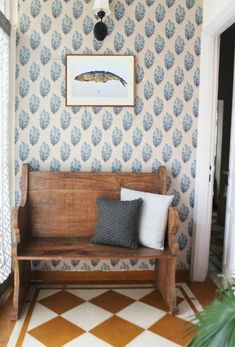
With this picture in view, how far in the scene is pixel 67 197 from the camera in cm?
284

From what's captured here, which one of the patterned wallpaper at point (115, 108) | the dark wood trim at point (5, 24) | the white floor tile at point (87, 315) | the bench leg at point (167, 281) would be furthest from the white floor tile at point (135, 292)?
the dark wood trim at point (5, 24)

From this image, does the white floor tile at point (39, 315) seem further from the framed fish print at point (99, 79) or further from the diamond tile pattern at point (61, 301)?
the framed fish print at point (99, 79)

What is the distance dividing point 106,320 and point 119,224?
68 cm

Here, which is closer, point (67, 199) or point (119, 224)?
point (119, 224)

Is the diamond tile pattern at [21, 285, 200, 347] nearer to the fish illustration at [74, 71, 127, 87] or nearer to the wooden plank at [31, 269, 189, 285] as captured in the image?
the wooden plank at [31, 269, 189, 285]

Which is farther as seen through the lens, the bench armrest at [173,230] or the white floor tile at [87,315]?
the bench armrest at [173,230]

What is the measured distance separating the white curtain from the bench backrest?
0.69 feet

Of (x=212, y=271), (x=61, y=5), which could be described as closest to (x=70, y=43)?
(x=61, y=5)

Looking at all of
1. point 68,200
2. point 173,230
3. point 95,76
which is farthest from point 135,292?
point 95,76

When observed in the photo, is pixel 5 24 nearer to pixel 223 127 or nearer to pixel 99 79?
pixel 99 79

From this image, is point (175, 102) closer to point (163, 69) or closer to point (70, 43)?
point (163, 69)

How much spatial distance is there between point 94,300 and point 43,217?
780 millimetres

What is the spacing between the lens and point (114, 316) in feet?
8.04

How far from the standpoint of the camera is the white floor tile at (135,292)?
109 inches
